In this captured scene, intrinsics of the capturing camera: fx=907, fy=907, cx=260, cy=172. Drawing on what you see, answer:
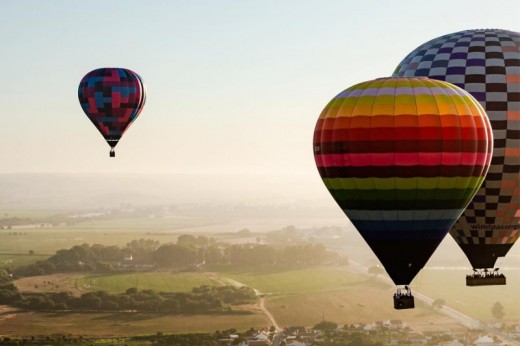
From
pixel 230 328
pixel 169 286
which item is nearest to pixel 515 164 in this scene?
pixel 230 328

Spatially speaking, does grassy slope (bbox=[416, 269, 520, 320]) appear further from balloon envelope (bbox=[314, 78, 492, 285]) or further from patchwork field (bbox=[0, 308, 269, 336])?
balloon envelope (bbox=[314, 78, 492, 285])

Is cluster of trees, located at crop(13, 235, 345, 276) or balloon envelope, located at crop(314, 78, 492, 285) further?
cluster of trees, located at crop(13, 235, 345, 276)

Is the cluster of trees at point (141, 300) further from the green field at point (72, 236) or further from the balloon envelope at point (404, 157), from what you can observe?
the balloon envelope at point (404, 157)

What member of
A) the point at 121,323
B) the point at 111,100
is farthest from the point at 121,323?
the point at 111,100

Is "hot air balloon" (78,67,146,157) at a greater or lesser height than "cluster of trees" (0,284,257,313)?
greater

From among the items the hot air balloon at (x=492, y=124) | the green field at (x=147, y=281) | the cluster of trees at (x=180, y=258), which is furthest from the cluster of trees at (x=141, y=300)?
the hot air balloon at (x=492, y=124)

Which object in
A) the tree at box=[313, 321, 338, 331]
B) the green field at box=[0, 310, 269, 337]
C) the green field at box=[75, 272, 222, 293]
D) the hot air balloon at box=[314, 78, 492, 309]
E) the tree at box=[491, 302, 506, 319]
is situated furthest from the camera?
the green field at box=[75, 272, 222, 293]

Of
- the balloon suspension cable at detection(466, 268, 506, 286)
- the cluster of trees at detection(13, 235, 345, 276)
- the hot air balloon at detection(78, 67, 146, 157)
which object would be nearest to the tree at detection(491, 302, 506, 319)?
the cluster of trees at detection(13, 235, 345, 276)
